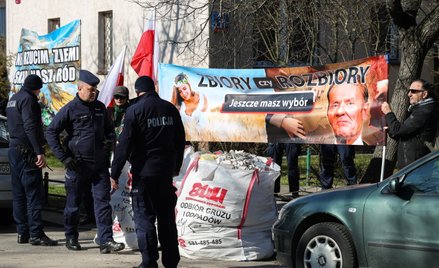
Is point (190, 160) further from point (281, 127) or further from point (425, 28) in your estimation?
point (425, 28)

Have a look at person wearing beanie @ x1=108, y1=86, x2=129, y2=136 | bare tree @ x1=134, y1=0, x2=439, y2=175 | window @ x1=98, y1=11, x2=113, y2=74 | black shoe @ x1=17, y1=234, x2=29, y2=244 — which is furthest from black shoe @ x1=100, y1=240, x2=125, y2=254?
window @ x1=98, y1=11, x2=113, y2=74

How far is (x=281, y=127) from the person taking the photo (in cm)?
1135

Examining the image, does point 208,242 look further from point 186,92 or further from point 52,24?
point 52,24

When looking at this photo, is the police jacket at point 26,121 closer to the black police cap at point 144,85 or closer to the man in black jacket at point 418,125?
the black police cap at point 144,85

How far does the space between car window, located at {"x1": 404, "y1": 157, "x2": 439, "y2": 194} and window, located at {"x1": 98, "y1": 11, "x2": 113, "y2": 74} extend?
15848 mm

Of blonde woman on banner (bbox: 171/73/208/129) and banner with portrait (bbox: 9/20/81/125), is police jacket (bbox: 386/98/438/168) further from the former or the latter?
banner with portrait (bbox: 9/20/81/125)

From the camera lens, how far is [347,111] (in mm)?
10773

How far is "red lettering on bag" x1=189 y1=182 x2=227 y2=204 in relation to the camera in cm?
909

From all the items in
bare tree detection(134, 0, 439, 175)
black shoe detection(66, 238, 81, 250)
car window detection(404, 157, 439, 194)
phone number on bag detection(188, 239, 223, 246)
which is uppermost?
bare tree detection(134, 0, 439, 175)

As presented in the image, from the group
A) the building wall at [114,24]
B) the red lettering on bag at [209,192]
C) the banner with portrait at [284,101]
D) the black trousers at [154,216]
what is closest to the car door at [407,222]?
the black trousers at [154,216]

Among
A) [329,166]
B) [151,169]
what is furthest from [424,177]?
[329,166]

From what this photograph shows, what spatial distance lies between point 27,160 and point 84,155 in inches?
40.0

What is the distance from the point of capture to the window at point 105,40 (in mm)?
22438

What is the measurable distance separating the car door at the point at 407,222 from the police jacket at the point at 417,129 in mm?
1657
